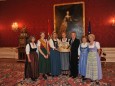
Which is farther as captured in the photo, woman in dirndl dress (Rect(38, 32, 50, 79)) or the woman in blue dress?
woman in dirndl dress (Rect(38, 32, 50, 79))

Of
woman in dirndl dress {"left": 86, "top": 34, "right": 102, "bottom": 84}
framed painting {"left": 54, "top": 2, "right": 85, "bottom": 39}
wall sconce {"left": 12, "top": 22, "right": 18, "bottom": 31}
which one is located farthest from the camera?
wall sconce {"left": 12, "top": 22, "right": 18, "bottom": 31}

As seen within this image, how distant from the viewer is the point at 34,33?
32.8 feet

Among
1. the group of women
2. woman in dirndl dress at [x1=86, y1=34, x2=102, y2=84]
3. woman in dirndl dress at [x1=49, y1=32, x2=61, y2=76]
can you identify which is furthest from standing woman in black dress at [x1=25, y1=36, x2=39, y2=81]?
woman in dirndl dress at [x1=86, y1=34, x2=102, y2=84]

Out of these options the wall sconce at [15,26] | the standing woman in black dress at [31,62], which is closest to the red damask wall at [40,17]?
the wall sconce at [15,26]

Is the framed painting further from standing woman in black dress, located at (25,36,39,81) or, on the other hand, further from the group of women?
standing woman in black dress, located at (25,36,39,81)

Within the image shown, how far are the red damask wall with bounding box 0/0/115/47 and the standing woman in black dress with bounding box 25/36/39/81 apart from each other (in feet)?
13.8

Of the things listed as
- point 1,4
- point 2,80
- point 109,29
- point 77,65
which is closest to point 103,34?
point 109,29

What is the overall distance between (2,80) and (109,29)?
5489 mm

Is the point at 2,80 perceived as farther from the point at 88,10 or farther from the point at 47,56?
the point at 88,10

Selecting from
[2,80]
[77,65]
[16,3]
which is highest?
[16,3]

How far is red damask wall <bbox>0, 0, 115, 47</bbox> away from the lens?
28.4ft

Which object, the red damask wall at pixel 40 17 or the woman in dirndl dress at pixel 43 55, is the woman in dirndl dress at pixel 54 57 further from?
the red damask wall at pixel 40 17

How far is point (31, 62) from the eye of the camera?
5.45 metres

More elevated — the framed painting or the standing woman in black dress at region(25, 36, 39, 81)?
the framed painting
